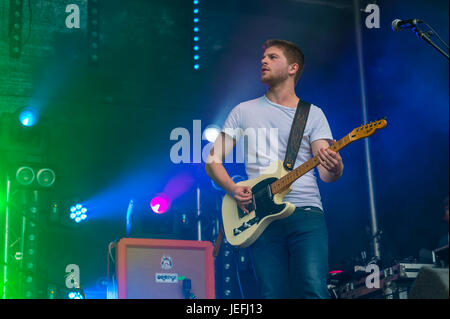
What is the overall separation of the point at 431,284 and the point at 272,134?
169 cm

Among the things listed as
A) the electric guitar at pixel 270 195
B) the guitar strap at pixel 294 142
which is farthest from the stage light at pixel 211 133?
the guitar strap at pixel 294 142

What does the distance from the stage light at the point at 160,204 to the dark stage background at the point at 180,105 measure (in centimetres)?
102

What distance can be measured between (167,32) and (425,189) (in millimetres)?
3045

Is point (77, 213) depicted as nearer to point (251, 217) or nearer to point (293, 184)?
point (251, 217)

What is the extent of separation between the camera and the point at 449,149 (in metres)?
6.62

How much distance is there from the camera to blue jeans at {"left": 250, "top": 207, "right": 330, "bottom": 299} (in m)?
3.28

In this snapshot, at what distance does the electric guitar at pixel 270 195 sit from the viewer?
11.5 feet

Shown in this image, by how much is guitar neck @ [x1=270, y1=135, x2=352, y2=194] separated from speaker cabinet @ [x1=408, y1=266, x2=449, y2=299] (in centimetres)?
132

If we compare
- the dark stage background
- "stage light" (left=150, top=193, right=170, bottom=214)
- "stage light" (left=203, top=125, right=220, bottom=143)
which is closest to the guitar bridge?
"stage light" (left=150, top=193, right=170, bottom=214)

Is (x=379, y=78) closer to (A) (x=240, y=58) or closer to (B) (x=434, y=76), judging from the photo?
(B) (x=434, y=76)

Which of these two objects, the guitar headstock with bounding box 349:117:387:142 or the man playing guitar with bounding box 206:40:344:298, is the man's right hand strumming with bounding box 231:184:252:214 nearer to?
the man playing guitar with bounding box 206:40:344:298

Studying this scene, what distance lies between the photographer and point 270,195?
3.60 metres

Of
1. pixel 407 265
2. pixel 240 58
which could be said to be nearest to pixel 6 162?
pixel 240 58

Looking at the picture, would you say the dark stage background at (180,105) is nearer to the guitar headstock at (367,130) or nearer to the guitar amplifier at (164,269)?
the guitar amplifier at (164,269)
